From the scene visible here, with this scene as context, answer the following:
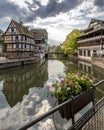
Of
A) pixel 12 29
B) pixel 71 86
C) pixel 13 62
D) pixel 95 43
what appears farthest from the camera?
pixel 12 29

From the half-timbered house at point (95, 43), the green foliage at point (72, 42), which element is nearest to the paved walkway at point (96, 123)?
the half-timbered house at point (95, 43)

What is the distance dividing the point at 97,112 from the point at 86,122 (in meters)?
0.71

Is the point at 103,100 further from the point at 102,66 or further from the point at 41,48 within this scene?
the point at 41,48

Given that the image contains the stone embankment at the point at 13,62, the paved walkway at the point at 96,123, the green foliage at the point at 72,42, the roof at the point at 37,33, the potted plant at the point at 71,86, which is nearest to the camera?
the paved walkway at the point at 96,123

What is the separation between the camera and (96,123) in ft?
13.3

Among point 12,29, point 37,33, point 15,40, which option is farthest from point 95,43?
point 37,33

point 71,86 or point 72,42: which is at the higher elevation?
point 72,42

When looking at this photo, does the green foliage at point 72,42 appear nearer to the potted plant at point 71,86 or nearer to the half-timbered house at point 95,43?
the half-timbered house at point 95,43

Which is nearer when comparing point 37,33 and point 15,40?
point 15,40

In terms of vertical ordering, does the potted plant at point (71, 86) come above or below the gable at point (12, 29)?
below

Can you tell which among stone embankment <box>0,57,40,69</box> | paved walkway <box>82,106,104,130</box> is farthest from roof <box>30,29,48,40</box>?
paved walkway <box>82,106,104,130</box>

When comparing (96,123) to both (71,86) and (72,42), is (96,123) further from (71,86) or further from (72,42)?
(72,42)

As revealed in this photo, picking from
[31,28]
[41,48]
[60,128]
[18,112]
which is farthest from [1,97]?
[31,28]

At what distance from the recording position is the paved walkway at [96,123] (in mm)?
3854
